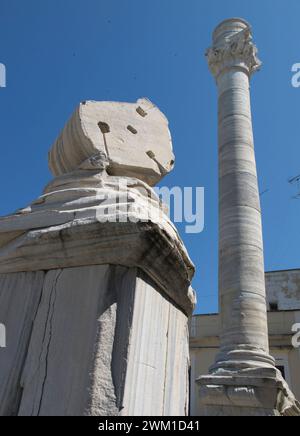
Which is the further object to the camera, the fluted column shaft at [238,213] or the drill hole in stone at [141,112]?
the fluted column shaft at [238,213]

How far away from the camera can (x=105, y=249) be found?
1.52m

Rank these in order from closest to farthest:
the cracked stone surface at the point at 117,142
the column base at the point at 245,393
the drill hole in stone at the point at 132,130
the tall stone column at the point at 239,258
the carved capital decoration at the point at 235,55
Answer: the cracked stone surface at the point at 117,142
the drill hole in stone at the point at 132,130
the column base at the point at 245,393
the tall stone column at the point at 239,258
the carved capital decoration at the point at 235,55

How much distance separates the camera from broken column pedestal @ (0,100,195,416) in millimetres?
1382

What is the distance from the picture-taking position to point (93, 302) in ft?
4.85

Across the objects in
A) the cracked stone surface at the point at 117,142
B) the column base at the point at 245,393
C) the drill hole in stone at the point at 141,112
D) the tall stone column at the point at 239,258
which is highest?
the tall stone column at the point at 239,258

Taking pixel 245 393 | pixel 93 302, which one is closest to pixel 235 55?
pixel 245 393

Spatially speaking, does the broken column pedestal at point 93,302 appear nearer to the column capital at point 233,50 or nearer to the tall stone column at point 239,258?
the tall stone column at point 239,258

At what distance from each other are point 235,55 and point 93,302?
1287 cm

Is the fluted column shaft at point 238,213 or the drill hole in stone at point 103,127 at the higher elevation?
the fluted column shaft at point 238,213

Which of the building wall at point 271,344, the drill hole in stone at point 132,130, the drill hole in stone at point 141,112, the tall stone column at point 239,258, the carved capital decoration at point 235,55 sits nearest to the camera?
the drill hole in stone at point 132,130

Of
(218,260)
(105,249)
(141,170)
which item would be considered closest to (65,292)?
(105,249)

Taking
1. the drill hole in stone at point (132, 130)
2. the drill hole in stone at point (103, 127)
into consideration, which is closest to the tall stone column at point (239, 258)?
the drill hole in stone at point (132, 130)

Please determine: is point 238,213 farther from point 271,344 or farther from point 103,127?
point 271,344

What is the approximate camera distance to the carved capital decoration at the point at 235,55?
12.9 meters
